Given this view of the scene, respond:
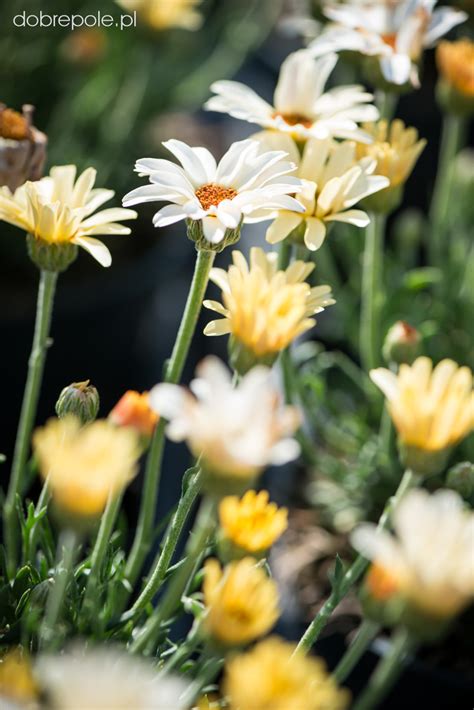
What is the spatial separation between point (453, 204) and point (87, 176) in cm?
67

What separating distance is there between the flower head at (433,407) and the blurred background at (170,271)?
15.9 inches

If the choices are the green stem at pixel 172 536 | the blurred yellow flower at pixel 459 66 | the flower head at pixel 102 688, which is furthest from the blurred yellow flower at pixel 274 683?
the blurred yellow flower at pixel 459 66

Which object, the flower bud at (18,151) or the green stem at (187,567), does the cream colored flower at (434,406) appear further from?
the flower bud at (18,151)

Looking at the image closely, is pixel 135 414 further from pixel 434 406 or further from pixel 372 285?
pixel 372 285

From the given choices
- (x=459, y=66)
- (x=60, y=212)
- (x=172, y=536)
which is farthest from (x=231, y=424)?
(x=459, y=66)

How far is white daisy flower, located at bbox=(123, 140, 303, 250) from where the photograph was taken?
665 millimetres

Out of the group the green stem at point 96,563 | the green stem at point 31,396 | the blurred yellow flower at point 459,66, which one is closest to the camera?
the green stem at point 96,563

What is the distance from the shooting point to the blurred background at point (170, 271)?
1.14 m

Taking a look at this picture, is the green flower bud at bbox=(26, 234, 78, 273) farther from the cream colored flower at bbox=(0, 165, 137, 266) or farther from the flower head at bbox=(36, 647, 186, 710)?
the flower head at bbox=(36, 647, 186, 710)

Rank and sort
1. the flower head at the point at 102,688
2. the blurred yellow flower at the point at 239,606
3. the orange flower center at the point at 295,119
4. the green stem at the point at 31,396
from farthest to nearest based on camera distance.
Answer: the orange flower center at the point at 295,119
the green stem at the point at 31,396
the blurred yellow flower at the point at 239,606
the flower head at the point at 102,688

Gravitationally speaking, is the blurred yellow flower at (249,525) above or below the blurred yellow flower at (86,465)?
below

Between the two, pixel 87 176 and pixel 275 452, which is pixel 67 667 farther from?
pixel 87 176

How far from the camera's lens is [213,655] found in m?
0.58

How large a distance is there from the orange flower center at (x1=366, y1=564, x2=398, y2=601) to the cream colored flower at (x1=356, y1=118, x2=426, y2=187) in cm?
37
